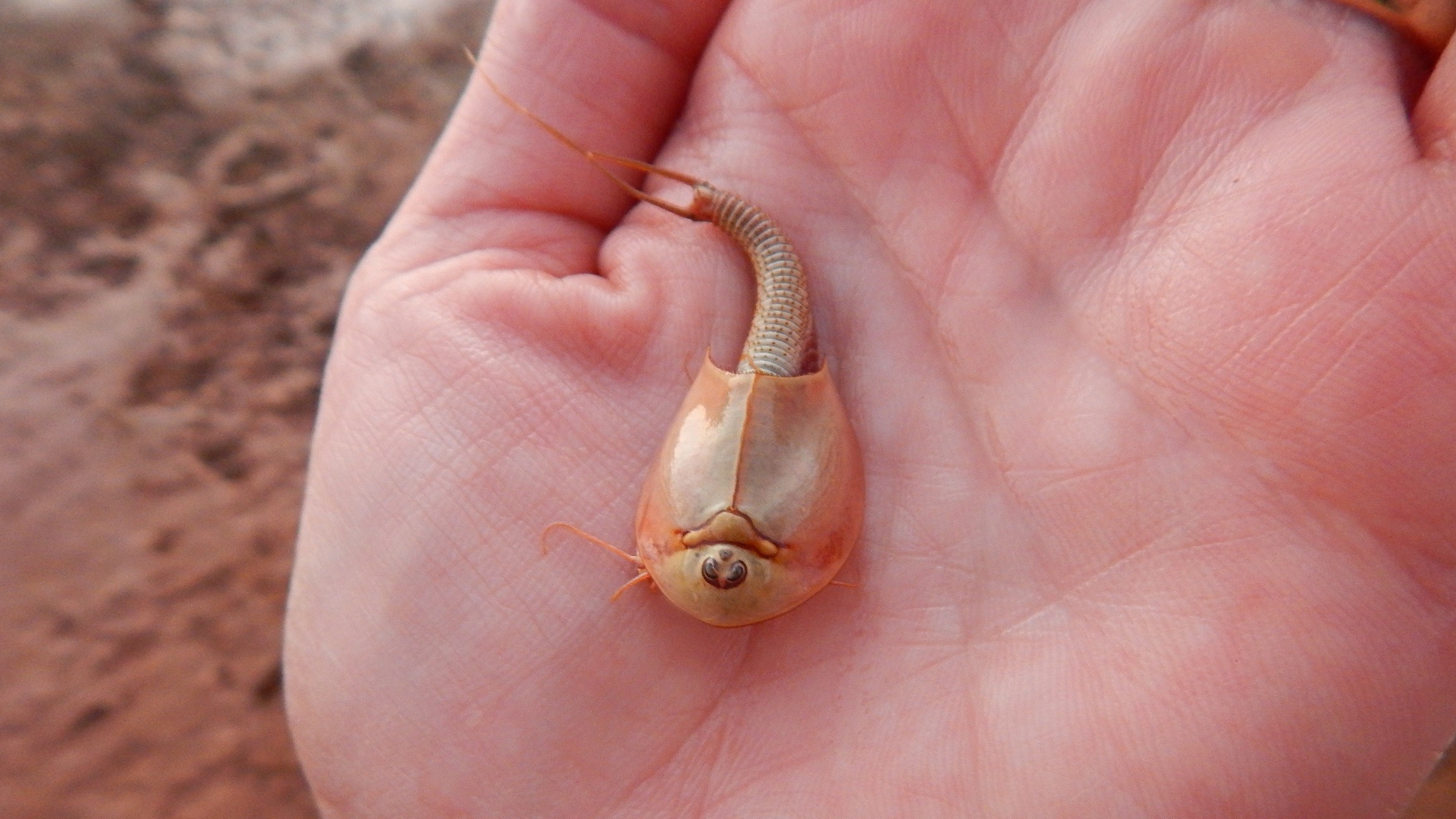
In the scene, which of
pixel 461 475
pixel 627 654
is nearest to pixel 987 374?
pixel 627 654

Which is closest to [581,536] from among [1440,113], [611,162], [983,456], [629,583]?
[629,583]

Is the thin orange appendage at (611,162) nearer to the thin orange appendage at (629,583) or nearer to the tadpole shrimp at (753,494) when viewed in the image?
the tadpole shrimp at (753,494)

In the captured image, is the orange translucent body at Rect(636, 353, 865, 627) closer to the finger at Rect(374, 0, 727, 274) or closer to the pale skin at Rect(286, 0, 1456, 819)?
the pale skin at Rect(286, 0, 1456, 819)

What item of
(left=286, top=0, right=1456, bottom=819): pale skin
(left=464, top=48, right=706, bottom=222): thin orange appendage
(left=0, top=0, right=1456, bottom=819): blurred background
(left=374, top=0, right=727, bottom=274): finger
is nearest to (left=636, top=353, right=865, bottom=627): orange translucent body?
(left=286, top=0, right=1456, bottom=819): pale skin

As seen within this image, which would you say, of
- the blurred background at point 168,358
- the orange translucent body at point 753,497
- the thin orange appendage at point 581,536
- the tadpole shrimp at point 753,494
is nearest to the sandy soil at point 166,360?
the blurred background at point 168,358

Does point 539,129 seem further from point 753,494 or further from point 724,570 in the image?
point 724,570

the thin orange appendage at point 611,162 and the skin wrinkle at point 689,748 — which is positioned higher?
the thin orange appendage at point 611,162
